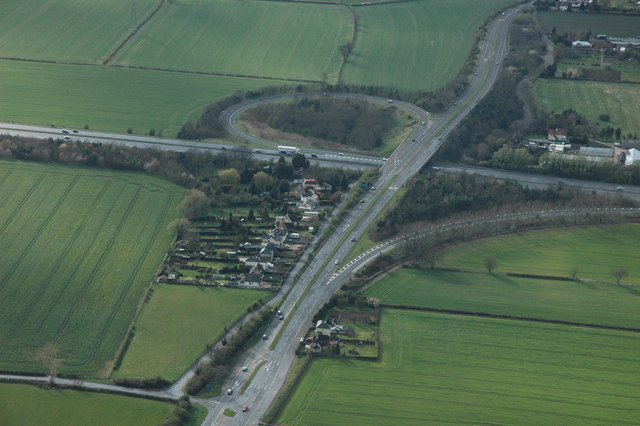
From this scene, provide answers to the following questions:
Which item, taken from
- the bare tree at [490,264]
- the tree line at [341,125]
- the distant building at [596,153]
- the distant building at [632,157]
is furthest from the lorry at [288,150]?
the distant building at [632,157]

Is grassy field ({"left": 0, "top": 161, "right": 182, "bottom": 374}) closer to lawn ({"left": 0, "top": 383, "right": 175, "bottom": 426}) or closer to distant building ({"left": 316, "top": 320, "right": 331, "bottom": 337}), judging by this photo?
lawn ({"left": 0, "top": 383, "right": 175, "bottom": 426})

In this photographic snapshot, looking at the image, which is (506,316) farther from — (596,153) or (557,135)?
(557,135)

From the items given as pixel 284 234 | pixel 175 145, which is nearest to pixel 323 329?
pixel 284 234

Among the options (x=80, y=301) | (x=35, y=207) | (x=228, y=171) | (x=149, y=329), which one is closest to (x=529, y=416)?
(x=149, y=329)

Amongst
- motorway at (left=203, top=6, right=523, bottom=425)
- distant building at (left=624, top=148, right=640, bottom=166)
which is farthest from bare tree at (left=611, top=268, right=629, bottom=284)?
distant building at (left=624, top=148, right=640, bottom=166)

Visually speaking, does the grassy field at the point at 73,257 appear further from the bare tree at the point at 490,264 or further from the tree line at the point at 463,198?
the bare tree at the point at 490,264

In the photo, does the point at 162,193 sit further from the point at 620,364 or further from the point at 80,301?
the point at 620,364
